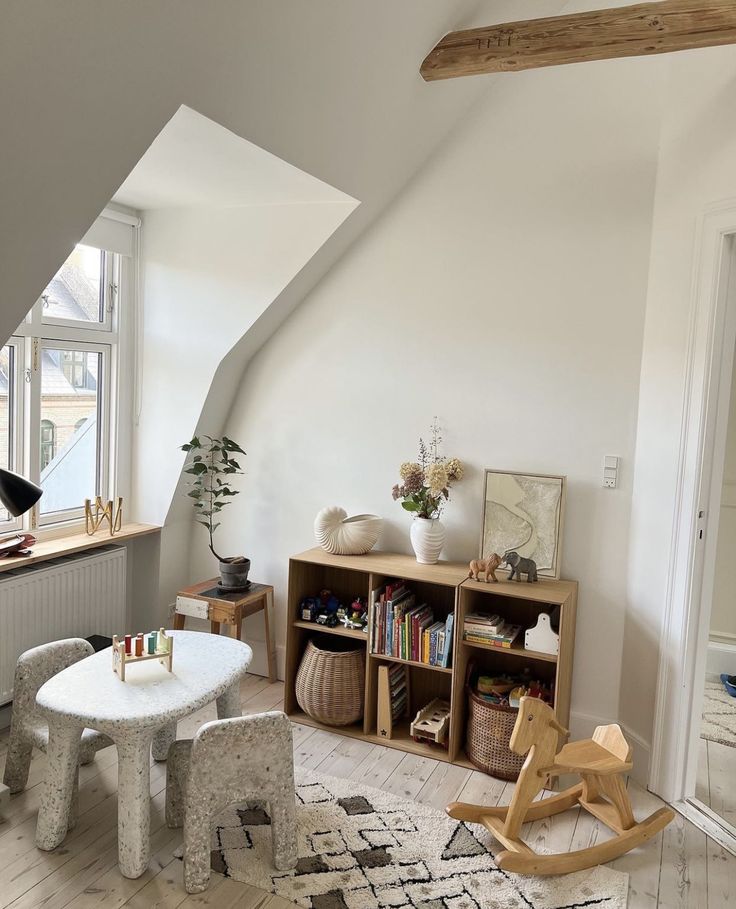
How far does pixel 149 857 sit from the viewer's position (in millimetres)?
2359

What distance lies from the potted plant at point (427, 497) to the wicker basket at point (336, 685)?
0.54 m

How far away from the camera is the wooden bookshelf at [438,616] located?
2.95 meters

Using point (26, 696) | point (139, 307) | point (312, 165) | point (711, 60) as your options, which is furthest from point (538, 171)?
point (26, 696)

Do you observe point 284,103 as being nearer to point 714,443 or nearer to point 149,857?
point 714,443

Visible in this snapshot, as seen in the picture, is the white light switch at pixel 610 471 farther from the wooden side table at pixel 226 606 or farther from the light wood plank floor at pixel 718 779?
the wooden side table at pixel 226 606

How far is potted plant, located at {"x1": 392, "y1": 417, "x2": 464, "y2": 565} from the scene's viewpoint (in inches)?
126

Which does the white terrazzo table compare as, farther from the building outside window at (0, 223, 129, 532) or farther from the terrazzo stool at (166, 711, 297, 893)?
the building outside window at (0, 223, 129, 532)

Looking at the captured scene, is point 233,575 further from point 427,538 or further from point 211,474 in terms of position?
point 427,538

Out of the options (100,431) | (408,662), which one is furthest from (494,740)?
(100,431)

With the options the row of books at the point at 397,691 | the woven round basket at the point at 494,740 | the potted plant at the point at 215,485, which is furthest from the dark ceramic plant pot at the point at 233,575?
the woven round basket at the point at 494,740

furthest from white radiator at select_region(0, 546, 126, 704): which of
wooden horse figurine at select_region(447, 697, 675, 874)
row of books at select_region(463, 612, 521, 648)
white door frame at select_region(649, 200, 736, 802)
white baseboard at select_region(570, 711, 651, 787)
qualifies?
white door frame at select_region(649, 200, 736, 802)

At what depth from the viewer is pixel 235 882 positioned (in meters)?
2.29

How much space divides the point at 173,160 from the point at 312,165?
1.66ft

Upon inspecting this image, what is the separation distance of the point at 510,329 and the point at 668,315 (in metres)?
0.64
